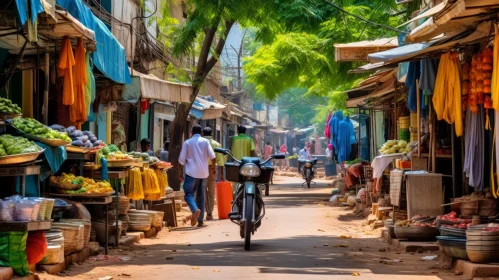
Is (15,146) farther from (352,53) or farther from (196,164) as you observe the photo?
(352,53)

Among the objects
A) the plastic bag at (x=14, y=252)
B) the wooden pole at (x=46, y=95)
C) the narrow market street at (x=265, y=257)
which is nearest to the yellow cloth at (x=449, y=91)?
the narrow market street at (x=265, y=257)

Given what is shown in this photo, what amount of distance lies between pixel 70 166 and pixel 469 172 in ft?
17.8

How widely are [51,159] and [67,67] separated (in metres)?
2.08

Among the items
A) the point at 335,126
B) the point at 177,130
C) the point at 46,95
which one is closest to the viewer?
the point at 46,95

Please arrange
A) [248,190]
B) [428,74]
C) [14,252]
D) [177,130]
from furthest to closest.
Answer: [177,130] → [428,74] → [248,190] → [14,252]

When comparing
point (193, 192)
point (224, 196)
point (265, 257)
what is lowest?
point (265, 257)

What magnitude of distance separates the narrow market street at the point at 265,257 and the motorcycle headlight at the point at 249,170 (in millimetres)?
995

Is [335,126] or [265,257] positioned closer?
[265,257]

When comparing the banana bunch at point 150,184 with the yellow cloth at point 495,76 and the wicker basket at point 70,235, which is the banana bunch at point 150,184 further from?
the yellow cloth at point 495,76

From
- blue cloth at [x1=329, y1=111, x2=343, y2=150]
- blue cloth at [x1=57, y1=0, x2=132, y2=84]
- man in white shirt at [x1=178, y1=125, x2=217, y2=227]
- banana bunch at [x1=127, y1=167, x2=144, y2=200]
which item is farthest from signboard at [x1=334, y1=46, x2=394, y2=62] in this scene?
blue cloth at [x1=329, y1=111, x2=343, y2=150]

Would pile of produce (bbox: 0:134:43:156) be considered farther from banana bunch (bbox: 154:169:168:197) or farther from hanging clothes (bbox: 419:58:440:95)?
banana bunch (bbox: 154:169:168:197)

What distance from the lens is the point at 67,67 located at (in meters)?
12.2

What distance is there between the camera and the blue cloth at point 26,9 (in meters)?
8.88

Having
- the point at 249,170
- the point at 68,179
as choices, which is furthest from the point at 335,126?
the point at 68,179
